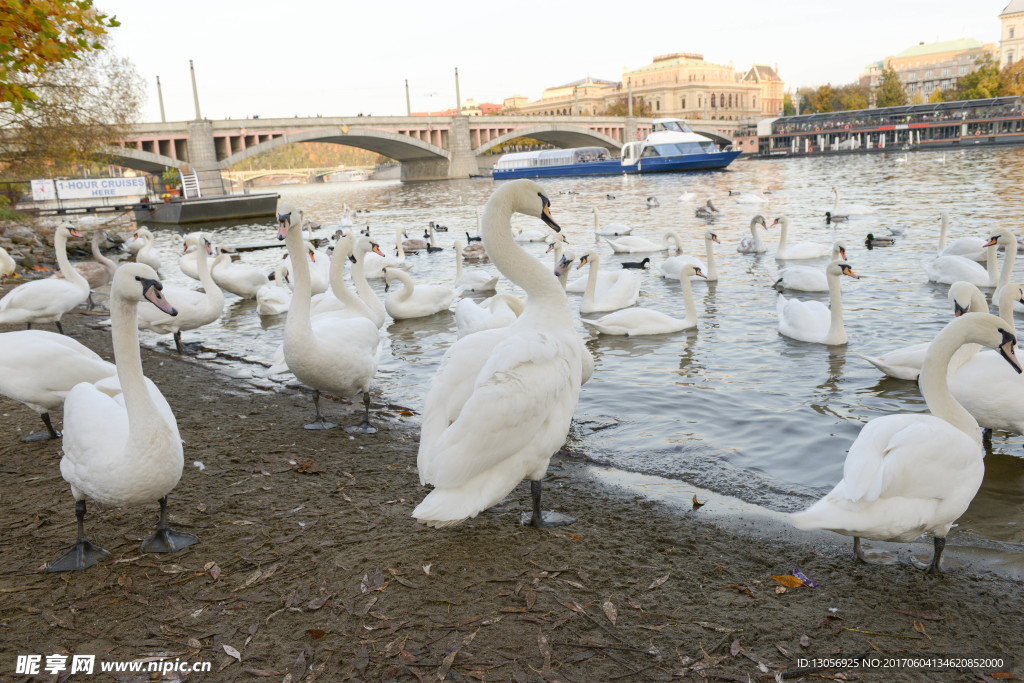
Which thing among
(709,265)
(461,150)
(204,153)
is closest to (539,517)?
(709,265)

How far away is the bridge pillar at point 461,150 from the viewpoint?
73812 millimetres

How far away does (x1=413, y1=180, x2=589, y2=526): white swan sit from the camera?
3.32m

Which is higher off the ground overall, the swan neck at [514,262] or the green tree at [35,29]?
the green tree at [35,29]

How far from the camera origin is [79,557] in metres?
3.44

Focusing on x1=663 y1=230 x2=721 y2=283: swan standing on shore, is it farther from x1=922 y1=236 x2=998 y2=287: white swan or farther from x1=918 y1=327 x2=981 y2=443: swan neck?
x1=918 y1=327 x2=981 y2=443: swan neck

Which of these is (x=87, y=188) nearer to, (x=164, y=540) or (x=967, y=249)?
(x=967, y=249)

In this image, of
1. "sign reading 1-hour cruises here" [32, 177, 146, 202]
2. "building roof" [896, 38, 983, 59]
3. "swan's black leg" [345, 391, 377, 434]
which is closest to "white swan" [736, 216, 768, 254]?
"swan's black leg" [345, 391, 377, 434]

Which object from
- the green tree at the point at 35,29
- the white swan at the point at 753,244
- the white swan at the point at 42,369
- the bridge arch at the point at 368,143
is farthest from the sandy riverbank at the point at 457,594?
the bridge arch at the point at 368,143

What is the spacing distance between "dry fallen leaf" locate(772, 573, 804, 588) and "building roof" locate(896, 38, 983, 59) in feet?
633

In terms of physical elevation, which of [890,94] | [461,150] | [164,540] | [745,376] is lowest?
[745,376]

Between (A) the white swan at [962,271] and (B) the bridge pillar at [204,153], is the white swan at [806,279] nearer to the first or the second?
(A) the white swan at [962,271]

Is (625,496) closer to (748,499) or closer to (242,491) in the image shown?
(748,499)

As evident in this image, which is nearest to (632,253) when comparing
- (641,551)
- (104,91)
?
(641,551)

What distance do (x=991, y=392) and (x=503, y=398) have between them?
3558mm
